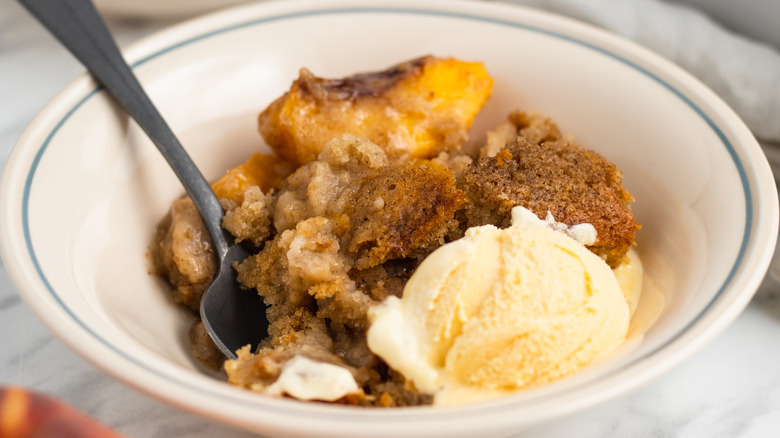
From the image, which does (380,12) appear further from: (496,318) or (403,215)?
(496,318)

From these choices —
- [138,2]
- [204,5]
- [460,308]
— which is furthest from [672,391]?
[138,2]

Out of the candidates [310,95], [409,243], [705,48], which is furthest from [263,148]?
[705,48]

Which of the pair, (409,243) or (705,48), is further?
(705,48)

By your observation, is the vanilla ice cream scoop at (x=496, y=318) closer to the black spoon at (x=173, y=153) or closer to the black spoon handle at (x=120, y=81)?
the black spoon at (x=173, y=153)

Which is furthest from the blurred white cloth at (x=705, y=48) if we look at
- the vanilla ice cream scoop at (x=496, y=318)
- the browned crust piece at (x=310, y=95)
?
the vanilla ice cream scoop at (x=496, y=318)

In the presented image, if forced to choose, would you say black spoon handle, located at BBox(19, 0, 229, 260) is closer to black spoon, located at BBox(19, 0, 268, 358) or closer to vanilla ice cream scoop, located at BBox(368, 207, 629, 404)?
black spoon, located at BBox(19, 0, 268, 358)

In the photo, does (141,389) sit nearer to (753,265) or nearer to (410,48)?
(753,265)
